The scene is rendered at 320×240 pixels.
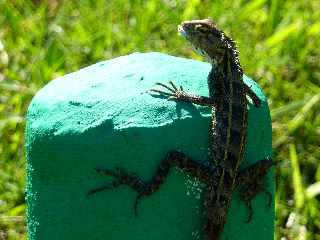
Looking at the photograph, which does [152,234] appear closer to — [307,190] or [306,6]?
A: [307,190]

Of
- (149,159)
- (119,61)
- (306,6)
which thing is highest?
(306,6)

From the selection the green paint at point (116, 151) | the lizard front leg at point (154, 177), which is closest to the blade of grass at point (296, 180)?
the green paint at point (116, 151)

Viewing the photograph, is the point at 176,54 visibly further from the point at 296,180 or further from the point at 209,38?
the point at 209,38

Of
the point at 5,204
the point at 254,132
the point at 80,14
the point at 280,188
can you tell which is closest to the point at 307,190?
the point at 280,188

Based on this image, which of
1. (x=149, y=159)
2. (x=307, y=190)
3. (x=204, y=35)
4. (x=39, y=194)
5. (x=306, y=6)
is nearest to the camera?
(x=149, y=159)

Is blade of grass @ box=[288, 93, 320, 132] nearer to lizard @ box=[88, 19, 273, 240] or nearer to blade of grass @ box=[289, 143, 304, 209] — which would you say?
blade of grass @ box=[289, 143, 304, 209]

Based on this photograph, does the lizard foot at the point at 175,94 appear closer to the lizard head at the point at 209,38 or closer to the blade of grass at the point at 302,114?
the lizard head at the point at 209,38
